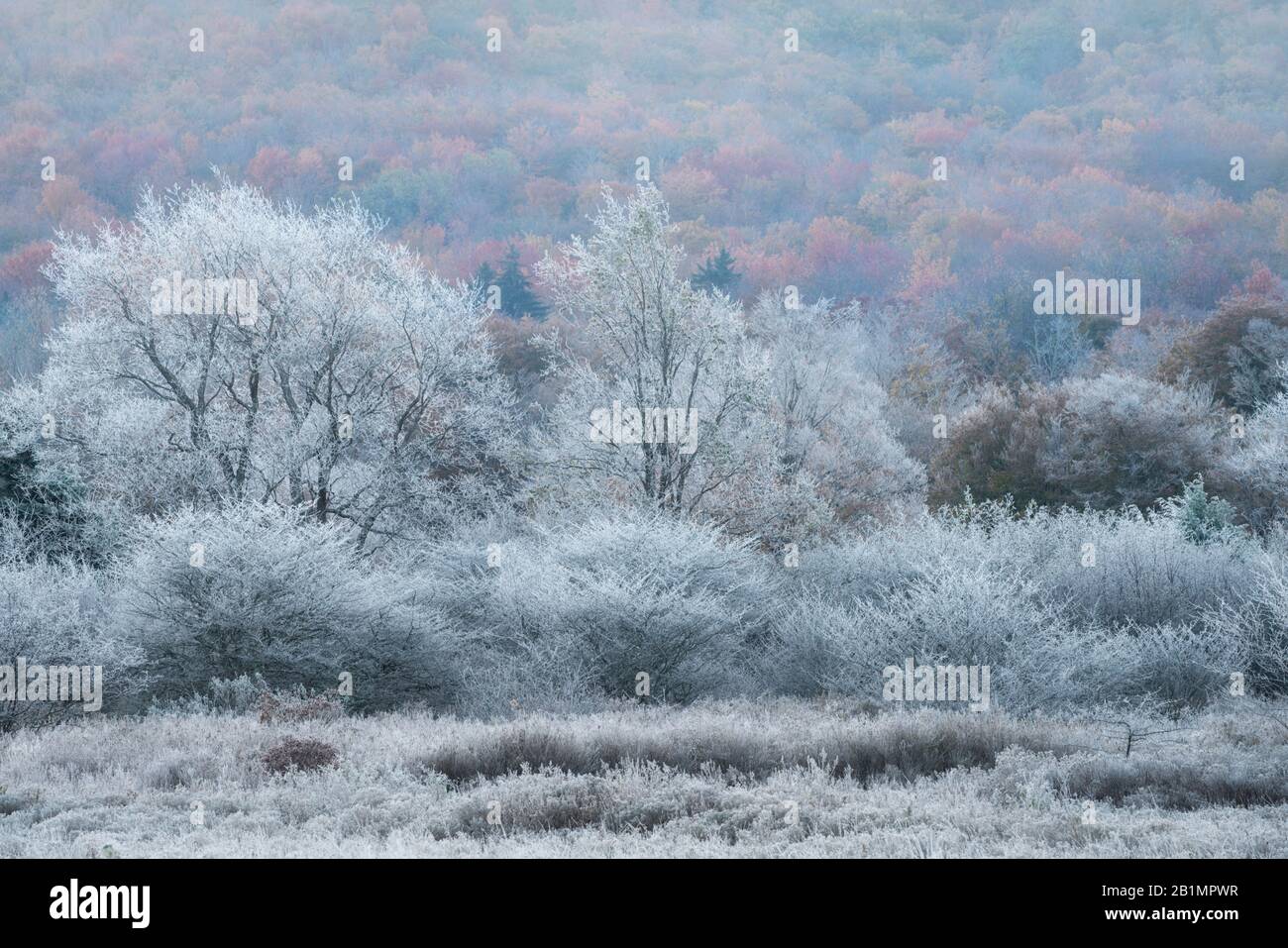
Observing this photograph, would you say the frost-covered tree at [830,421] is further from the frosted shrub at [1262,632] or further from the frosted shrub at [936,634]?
the frosted shrub at [1262,632]

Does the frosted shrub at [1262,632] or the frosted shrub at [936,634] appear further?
the frosted shrub at [1262,632]

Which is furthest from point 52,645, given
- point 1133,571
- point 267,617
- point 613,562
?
point 1133,571

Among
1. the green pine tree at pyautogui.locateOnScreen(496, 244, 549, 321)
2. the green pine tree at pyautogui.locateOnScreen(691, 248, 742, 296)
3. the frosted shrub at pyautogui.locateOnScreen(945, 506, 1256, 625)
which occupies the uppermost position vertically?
the green pine tree at pyautogui.locateOnScreen(691, 248, 742, 296)

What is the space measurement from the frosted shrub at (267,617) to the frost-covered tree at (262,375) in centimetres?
624

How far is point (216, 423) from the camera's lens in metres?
22.3

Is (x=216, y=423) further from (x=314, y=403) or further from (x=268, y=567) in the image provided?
(x=268, y=567)

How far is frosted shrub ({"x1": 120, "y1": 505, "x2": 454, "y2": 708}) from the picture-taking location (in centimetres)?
1534

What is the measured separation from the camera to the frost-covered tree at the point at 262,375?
2189 cm

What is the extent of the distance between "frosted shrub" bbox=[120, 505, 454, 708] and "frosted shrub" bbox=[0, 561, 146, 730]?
19.0 inches

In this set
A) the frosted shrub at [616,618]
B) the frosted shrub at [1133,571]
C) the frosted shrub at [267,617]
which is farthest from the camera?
the frosted shrub at [1133,571]

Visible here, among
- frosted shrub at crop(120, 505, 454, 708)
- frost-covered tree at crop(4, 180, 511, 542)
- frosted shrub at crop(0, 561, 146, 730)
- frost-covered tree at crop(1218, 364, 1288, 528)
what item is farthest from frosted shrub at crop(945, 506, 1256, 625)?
frosted shrub at crop(0, 561, 146, 730)

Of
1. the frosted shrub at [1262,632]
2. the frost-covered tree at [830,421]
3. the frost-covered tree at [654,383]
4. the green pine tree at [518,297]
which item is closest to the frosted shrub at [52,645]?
the frost-covered tree at [654,383]

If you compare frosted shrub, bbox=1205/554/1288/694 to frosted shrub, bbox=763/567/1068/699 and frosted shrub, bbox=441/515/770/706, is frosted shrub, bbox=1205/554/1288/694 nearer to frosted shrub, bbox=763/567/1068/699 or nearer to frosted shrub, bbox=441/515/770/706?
frosted shrub, bbox=763/567/1068/699
